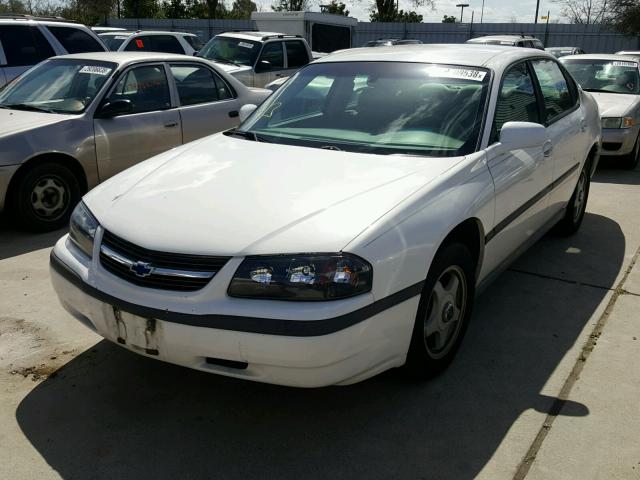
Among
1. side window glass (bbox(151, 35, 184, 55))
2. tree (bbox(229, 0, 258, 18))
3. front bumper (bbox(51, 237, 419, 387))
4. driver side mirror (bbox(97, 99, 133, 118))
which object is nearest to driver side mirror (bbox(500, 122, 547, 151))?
front bumper (bbox(51, 237, 419, 387))

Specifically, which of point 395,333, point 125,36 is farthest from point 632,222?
point 125,36

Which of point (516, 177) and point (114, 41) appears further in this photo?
point (114, 41)

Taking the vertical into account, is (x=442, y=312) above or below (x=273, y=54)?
below

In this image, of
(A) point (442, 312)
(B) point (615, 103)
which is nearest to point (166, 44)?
(B) point (615, 103)

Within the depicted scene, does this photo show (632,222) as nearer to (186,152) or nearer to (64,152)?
(186,152)

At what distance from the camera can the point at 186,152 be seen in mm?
3832

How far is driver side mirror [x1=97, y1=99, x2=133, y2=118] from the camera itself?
607cm

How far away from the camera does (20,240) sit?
564 cm

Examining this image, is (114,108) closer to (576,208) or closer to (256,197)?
(256,197)

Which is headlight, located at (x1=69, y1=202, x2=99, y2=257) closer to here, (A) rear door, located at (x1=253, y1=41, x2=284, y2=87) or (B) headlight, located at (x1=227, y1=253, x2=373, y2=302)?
(B) headlight, located at (x1=227, y1=253, x2=373, y2=302)

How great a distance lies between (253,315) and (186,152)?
1.59 meters

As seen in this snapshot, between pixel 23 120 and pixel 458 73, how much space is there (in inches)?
155

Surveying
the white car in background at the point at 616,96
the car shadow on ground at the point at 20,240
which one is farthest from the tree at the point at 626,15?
the car shadow on ground at the point at 20,240

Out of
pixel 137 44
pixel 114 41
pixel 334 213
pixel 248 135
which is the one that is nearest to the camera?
pixel 334 213
